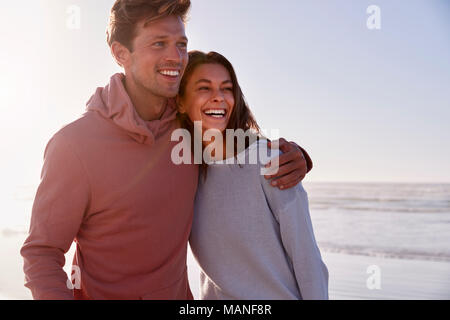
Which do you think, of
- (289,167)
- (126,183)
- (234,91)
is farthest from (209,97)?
(126,183)

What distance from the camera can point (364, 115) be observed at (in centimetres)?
2092

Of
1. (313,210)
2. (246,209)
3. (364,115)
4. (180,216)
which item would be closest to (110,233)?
(180,216)

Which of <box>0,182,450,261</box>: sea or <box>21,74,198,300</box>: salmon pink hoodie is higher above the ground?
<box>21,74,198,300</box>: salmon pink hoodie

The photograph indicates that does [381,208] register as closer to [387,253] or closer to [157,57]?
[387,253]

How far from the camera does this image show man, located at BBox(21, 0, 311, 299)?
2305mm

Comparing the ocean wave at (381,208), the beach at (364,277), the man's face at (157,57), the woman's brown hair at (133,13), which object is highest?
the woman's brown hair at (133,13)

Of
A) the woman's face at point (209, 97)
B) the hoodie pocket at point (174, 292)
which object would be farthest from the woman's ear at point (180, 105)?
the hoodie pocket at point (174, 292)

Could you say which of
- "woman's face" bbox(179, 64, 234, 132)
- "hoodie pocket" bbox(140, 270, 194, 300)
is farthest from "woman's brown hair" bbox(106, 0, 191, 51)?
"hoodie pocket" bbox(140, 270, 194, 300)

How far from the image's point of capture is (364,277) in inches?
299

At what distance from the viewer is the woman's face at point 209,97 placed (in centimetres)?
308

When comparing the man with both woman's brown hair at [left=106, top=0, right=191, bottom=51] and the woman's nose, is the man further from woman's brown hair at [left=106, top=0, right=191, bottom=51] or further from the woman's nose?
the woman's nose

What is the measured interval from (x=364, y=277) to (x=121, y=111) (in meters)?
6.15

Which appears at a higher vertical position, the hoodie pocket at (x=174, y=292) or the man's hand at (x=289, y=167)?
the man's hand at (x=289, y=167)

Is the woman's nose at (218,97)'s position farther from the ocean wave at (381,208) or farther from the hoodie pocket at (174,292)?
the ocean wave at (381,208)
